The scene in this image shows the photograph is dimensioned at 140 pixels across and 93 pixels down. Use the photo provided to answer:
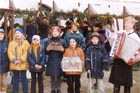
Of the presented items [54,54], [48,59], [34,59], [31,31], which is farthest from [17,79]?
[31,31]

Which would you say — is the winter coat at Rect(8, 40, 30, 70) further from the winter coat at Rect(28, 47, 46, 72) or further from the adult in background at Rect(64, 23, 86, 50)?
the adult in background at Rect(64, 23, 86, 50)

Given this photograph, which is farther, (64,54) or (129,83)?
(64,54)

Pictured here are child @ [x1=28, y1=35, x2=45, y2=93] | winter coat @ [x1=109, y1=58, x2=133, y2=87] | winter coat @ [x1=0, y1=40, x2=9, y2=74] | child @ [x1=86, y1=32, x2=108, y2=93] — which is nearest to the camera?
winter coat @ [x1=109, y1=58, x2=133, y2=87]

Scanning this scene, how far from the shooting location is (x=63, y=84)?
34.8 feet

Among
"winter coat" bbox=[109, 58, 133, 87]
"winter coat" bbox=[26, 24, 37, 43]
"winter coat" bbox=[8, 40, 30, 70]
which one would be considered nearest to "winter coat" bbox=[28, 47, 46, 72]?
"winter coat" bbox=[8, 40, 30, 70]

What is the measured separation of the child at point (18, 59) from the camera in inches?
340

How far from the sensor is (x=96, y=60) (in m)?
8.51

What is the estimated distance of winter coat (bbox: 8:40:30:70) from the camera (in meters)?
8.63

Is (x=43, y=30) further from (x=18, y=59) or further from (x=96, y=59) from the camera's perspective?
(x=96, y=59)

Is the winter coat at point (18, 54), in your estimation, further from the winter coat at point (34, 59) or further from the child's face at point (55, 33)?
the child's face at point (55, 33)

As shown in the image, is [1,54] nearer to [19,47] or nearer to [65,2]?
[19,47]

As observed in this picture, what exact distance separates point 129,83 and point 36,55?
2.16 meters

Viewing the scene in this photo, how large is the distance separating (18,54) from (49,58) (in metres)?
0.71

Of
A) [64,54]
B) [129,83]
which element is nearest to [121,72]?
[129,83]
